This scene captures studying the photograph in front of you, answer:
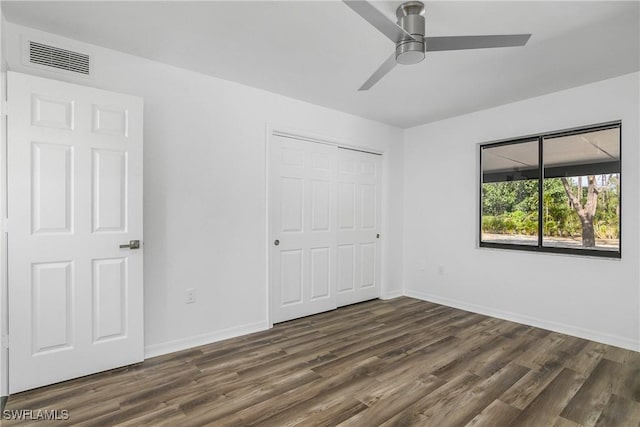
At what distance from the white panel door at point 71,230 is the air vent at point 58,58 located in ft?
0.74

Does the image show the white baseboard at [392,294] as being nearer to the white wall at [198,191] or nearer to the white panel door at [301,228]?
the white panel door at [301,228]

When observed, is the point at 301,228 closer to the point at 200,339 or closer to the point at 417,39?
the point at 200,339

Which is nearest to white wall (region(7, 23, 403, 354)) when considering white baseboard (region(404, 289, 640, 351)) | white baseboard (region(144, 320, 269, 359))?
white baseboard (region(144, 320, 269, 359))

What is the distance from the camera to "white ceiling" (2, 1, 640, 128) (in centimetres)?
208

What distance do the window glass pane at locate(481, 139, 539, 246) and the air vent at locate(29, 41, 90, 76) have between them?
14.1 feet

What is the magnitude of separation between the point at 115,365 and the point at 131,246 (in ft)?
3.02

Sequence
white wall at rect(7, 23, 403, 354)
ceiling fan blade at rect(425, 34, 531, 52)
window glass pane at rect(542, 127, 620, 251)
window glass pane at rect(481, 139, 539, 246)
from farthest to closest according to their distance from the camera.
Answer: window glass pane at rect(481, 139, 539, 246) → window glass pane at rect(542, 127, 620, 251) → white wall at rect(7, 23, 403, 354) → ceiling fan blade at rect(425, 34, 531, 52)

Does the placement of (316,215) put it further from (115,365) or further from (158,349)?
(115,365)

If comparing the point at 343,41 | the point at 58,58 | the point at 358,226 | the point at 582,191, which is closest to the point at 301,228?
the point at 358,226

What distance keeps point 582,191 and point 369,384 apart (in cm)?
298

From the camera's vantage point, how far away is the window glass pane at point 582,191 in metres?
3.21

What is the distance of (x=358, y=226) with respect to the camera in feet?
14.7

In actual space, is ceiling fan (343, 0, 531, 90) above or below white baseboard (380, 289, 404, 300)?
above

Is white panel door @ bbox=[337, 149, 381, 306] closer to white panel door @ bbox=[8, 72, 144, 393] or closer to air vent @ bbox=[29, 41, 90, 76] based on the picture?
white panel door @ bbox=[8, 72, 144, 393]
